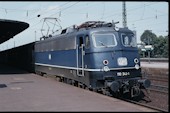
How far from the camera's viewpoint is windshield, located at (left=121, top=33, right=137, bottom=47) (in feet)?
43.2

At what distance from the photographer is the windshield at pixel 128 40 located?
1318 cm

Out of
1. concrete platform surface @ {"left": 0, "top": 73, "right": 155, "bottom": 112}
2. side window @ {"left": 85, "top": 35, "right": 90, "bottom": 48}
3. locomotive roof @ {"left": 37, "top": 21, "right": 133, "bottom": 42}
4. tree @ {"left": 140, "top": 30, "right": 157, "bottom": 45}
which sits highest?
tree @ {"left": 140, "top": 30, "right": 157, "bottom": 45}

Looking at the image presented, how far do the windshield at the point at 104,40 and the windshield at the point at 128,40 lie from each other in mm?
441

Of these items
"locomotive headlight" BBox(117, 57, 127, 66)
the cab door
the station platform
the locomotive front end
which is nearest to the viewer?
the station platform

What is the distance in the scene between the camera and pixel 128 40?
13.3m

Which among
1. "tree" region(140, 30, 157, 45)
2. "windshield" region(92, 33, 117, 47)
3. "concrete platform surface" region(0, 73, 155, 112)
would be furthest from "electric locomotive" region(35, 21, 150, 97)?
"tree" region(140, 30, 157, 45)

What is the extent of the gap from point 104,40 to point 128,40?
42.4 inches

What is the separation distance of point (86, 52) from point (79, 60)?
34.9 inches

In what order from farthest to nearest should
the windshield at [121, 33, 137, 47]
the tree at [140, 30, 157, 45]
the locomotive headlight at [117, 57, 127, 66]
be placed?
the tree at [140, 30, 157, 45], the windshield at [121, 33, 137, 47], the locomotive headlight at [117, 57, 127, 66]

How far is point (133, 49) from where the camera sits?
1326 centimetres

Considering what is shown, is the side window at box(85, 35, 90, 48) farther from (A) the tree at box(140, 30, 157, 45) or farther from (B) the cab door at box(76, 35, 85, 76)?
(A) the tree at box(140, 30, 157, 45)

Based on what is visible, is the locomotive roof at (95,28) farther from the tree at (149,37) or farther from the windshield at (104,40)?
the tree at (149,37)

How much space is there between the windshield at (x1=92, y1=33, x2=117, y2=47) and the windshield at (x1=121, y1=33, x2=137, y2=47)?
A: 441 millimetres

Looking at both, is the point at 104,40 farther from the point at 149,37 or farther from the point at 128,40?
the point at 149,37
